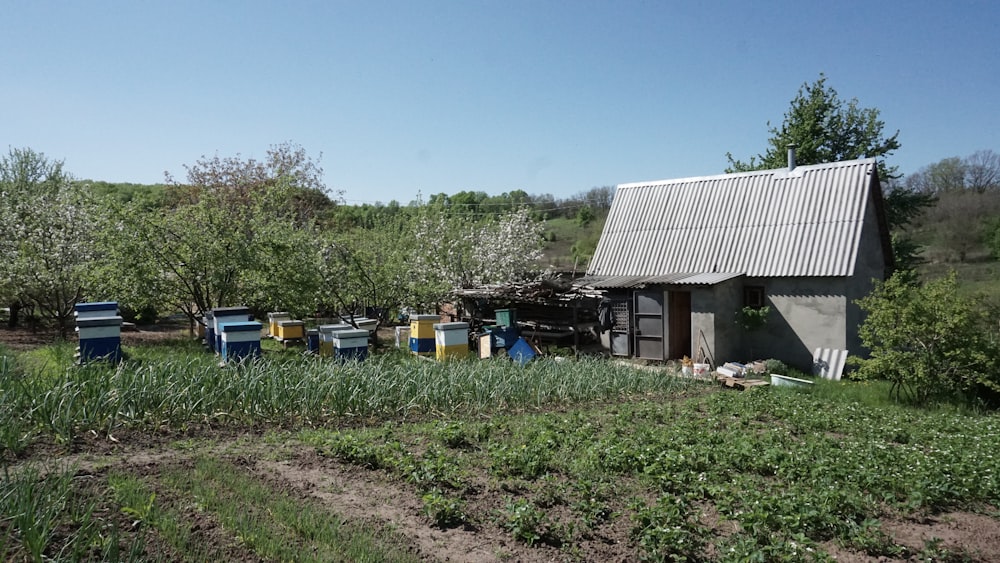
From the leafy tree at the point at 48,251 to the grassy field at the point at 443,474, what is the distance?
24.6 feet

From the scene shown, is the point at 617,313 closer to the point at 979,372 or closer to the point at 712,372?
the point at 712,372

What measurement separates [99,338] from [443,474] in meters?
8.02

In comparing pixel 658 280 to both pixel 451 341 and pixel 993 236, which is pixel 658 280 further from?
pixel 993 236

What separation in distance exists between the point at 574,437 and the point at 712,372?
984cm

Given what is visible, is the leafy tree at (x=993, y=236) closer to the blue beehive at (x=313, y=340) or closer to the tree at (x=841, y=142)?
the tree at (x=841, y=142)

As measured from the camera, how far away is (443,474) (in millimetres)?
6188

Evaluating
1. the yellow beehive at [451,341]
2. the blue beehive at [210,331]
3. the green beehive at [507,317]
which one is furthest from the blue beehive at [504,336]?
the blue beehive at [210,331]

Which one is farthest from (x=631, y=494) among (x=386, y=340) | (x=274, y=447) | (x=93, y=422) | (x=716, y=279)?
(x=386, y=340)

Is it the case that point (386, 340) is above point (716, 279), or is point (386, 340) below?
below

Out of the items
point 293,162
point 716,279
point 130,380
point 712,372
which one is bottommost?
point 712,372

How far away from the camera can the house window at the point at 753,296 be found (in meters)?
18.8

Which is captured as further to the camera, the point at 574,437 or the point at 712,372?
the point at 712,372

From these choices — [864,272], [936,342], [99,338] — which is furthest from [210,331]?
[864,272]

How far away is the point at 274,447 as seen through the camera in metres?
7.36
